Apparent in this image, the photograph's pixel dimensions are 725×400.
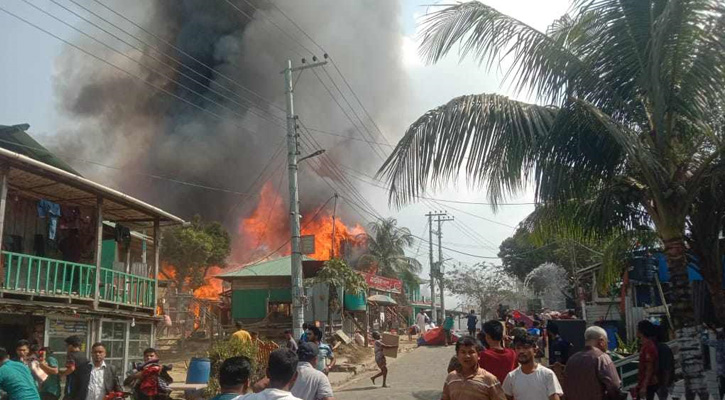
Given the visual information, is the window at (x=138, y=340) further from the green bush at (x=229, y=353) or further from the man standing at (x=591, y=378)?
the man standing at (x=591, y=378)

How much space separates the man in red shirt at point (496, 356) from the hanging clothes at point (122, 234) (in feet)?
46.0

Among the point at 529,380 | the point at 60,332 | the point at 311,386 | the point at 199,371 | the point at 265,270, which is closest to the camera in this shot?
the point at 529,380

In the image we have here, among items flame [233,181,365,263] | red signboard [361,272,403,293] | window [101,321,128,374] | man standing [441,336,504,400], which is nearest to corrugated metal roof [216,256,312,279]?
red signboard [361,272,403,293]

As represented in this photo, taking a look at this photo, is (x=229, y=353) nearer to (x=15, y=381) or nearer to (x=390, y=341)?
(x=15, y=381)

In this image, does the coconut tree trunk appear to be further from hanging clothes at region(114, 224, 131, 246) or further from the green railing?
hanging clothes at region(114, 224, 131, 246)

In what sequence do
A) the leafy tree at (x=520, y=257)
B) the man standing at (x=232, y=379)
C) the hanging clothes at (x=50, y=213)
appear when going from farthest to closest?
the leafy tree at (x=520, y=257) < the hanging clothes at (x=50, y=213) < the man standing at (x=232, y=379)

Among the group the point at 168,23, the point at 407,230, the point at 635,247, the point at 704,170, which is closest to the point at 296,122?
the point at 635,247

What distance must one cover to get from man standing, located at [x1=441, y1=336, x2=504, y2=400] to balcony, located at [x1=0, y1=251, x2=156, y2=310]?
406 inches

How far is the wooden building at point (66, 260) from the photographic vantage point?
12602 mm

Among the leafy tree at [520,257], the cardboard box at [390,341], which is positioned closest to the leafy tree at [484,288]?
the leafy tree at [520,257]

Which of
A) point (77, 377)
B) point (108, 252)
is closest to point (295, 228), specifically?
point (108, 252)

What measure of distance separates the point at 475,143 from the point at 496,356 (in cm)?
285

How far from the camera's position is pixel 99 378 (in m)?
7.15

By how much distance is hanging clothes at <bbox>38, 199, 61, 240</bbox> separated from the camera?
46.9 ft
